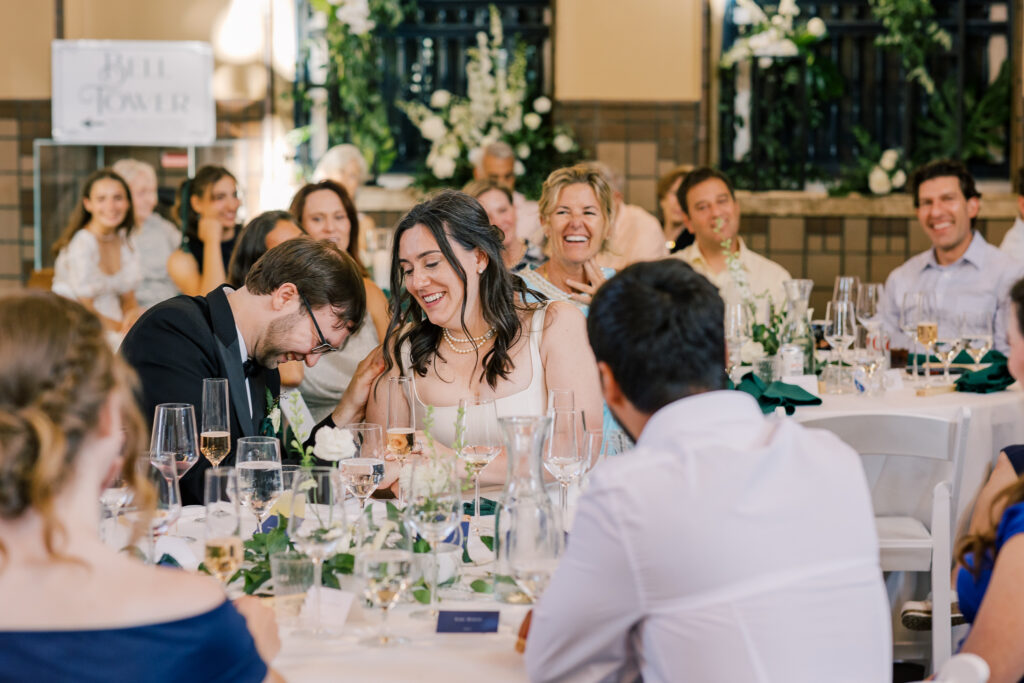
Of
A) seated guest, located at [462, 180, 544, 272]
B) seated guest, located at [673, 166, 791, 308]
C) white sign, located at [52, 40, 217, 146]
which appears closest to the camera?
seated guest, located at [462, 180, 544, 272]

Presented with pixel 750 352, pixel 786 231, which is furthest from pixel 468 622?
pixel 786 231

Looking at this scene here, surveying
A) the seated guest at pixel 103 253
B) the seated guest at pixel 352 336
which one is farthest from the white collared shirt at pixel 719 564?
the seated guest at pixel 103 253

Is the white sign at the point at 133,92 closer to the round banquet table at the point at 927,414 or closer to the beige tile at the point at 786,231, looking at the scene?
the beige tile at the point at 786,231

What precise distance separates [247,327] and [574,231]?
1.51 m

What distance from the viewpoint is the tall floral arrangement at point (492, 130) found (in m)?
6.97

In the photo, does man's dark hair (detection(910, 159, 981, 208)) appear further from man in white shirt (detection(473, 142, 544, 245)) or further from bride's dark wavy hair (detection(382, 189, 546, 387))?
bride's dark wavy hair (detection(382, 189, 546, 387))

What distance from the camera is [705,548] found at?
1.35m

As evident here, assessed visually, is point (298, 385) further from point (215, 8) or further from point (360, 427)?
point (215, 8)

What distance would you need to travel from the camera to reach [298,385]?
409cm

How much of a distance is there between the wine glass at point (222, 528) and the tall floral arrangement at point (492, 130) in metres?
5.21

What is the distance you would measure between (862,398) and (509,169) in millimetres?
2863

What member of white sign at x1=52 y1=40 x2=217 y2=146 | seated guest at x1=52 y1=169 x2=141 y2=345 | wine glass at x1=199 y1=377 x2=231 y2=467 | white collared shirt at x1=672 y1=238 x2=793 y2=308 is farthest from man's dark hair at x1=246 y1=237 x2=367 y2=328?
white sign at x1=52 y1=40 x2=217 y2=146

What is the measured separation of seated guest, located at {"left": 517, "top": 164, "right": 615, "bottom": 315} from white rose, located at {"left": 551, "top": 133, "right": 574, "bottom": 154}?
2.71 m

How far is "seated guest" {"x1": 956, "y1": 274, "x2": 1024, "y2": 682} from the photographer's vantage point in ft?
5.31
